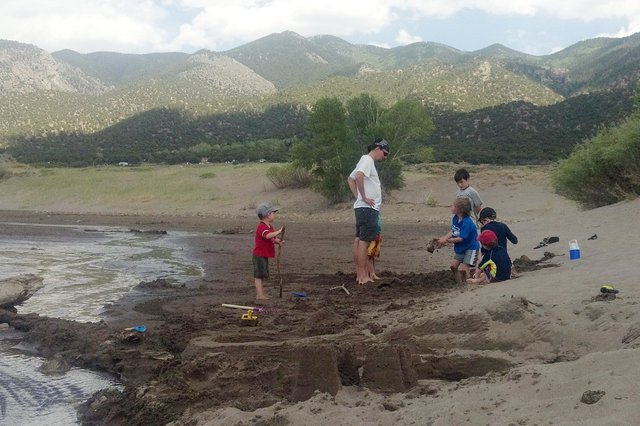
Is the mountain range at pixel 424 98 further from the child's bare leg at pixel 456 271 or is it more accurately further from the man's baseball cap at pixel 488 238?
the man's baseball cap at pixel 488 238

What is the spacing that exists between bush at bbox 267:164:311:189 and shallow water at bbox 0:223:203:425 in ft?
41.4

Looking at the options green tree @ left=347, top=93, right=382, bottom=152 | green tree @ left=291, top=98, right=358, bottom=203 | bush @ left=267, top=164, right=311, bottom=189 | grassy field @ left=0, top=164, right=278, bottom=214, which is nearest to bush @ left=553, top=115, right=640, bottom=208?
green tree @ left=291, top=98, right=358, bottom=203

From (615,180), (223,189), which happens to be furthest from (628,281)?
(223,189)

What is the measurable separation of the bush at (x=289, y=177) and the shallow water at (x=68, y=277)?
41.4ft

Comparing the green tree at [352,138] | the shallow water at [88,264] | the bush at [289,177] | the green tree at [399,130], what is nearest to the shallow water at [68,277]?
the shallow water at [88,264]

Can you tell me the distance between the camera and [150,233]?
23.1 meters

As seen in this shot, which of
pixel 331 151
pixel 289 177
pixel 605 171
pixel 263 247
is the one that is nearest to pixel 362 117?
pixel 331 151

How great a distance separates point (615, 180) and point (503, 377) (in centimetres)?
1485

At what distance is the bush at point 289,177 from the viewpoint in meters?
36.3

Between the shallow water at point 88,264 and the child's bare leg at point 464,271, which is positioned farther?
the shallow water at point 88,264

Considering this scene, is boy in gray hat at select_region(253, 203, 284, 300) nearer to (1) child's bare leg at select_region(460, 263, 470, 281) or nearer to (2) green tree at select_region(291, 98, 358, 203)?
(1) child's bare leg at select_region(460, 263, 470, 281)

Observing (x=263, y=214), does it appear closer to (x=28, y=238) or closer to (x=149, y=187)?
(x=28, y=238)

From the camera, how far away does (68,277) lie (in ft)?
40.5

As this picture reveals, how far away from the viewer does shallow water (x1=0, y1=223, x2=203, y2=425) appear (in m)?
5.73
